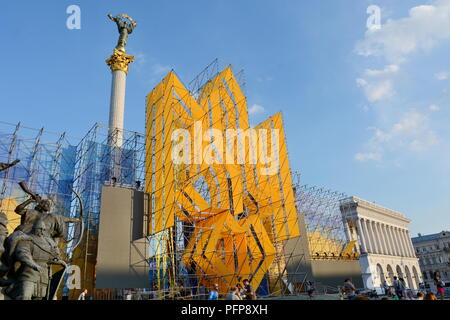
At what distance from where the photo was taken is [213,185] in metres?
24.2

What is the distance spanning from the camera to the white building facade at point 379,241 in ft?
165

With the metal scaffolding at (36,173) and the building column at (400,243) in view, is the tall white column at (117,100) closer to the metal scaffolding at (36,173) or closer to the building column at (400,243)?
the metal scaffolding at (36,173)

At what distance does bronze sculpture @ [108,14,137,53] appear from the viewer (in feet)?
106

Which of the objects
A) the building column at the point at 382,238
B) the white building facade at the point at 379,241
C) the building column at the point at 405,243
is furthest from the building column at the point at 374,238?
the building column at the point at 405,243

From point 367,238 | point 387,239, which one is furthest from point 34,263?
point 387,239

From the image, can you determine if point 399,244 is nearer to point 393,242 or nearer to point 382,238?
point 393,242

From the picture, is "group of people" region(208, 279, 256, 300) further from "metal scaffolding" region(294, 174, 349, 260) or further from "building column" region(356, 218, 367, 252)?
"building column" region(356, 218, 367, 252)

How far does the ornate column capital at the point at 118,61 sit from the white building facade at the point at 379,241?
33497 millimetres

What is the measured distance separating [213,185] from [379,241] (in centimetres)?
Result: 4261

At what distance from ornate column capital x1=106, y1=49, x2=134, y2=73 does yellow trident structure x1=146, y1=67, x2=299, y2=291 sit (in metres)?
6.96

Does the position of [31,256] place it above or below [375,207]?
below

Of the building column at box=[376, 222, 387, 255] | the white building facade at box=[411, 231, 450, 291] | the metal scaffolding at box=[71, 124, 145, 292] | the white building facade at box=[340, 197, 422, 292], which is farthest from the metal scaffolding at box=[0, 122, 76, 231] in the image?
the white building facade at box=[411, 231, 450, 291]

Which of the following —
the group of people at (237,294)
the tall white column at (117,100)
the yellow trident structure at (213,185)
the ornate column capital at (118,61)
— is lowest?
the group of people at (237,294)
